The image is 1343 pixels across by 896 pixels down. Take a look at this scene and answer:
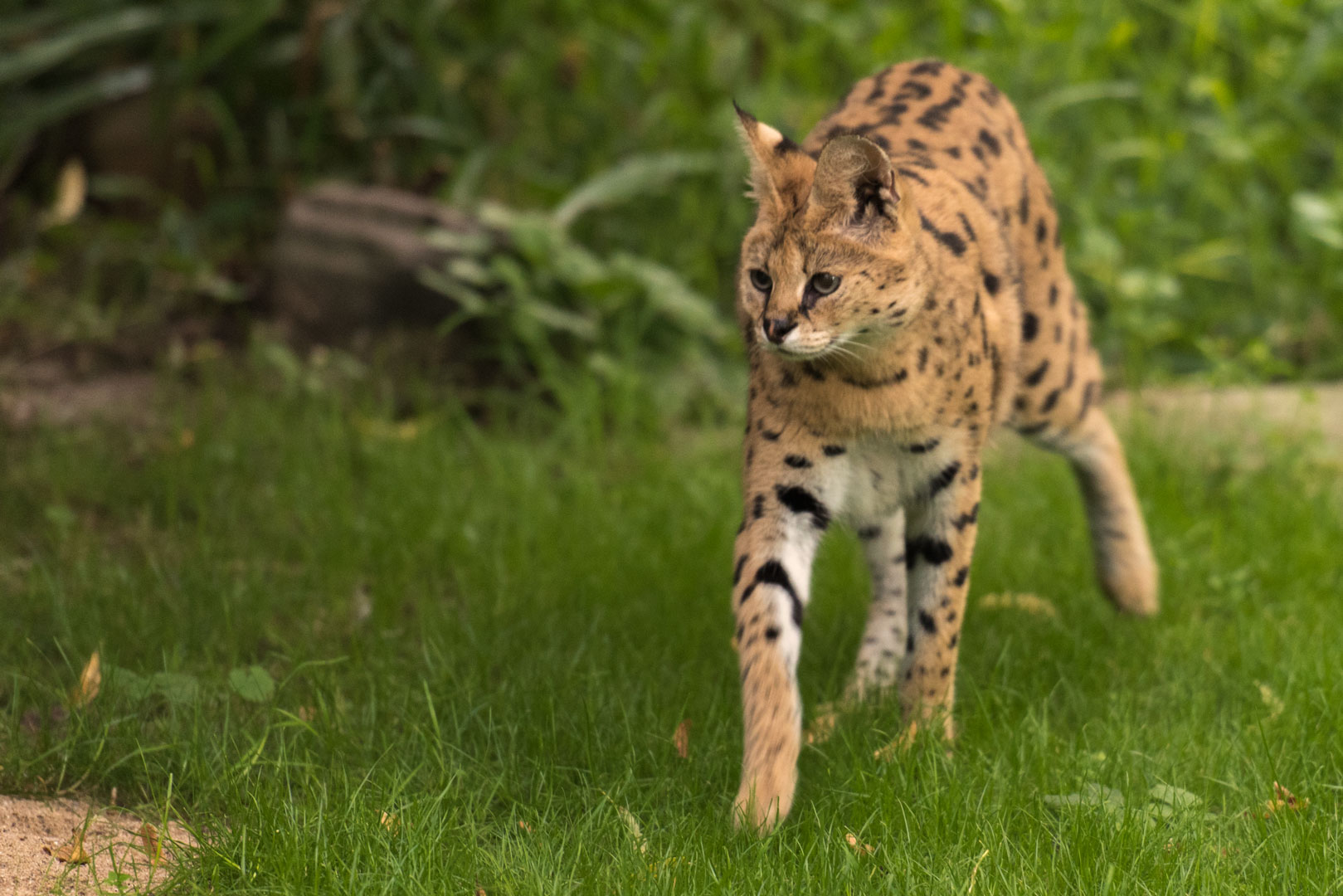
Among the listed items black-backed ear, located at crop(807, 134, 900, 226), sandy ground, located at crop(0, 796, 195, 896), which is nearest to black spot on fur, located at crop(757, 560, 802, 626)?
black-backed ear, located at crop(807, 134, 900, 226)

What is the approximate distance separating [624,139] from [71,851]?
4.86 m

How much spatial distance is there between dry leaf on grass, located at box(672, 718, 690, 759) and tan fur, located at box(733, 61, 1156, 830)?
282 millimetres

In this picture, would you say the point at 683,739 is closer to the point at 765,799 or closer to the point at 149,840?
the point at 765,799

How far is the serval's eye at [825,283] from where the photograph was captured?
131 inches

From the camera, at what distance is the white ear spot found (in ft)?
11.4

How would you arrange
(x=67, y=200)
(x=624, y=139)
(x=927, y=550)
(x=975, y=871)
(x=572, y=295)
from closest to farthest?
(x=975, y=871) < (x=927, y=550) < (x=572, y=295) < (x=624, y=139) < (x=67, y=200)

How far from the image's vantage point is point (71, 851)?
10.3 ft

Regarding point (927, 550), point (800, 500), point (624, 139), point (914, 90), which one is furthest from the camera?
point (624, 139)

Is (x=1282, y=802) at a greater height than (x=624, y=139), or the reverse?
(x=624, y=139)

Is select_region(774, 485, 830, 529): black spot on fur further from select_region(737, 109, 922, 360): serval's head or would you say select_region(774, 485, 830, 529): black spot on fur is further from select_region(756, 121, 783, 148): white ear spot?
select_region(756, 121, 783, 148): white ear spot

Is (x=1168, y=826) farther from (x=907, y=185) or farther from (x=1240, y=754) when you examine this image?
(x=907, y=185)

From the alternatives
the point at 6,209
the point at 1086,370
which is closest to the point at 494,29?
the point at 6,209

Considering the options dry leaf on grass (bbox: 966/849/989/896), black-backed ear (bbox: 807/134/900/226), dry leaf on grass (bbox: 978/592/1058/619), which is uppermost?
black-backed ear (bbox: 807/134/900/226)

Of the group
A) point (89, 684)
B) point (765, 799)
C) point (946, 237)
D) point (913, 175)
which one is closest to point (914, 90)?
point (913, 175)
